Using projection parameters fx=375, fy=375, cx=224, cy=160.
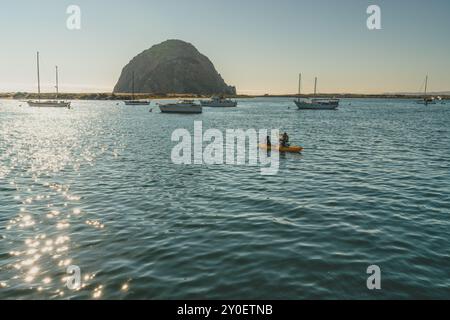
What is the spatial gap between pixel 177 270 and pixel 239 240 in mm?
3194

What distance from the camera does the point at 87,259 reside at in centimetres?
1209

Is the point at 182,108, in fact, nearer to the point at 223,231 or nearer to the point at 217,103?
the point at 217,103

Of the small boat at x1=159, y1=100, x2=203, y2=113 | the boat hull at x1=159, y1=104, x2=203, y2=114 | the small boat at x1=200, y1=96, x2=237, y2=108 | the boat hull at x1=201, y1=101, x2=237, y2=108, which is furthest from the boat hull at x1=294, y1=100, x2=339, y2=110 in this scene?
the small boat at x1=159, y1=100, x2=203, y2=113

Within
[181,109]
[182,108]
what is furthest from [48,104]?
[182,108]

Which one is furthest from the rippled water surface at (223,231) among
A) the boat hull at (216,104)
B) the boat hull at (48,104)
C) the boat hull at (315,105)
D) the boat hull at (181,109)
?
the boat hull at (216,104)

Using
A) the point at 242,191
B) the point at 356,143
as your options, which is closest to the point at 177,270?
the point at 242,191

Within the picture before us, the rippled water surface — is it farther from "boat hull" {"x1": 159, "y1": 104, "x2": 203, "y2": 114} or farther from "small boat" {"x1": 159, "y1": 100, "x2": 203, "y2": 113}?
"boat hull" {"x1": 159, "y1": 104, "x2": 203, "y2": 114}

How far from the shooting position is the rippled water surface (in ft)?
34.6

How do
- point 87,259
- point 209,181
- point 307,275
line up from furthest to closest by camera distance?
point 209,181 → point 87,259 → point 307,275

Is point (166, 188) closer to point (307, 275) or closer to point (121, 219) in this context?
point (121, 219)

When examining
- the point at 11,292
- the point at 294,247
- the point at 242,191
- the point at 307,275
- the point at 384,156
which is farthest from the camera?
the point at 384,156

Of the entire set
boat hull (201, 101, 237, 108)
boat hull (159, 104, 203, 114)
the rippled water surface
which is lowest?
the rippled water surface

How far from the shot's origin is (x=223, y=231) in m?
14.9

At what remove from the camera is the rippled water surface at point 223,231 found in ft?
34.6
